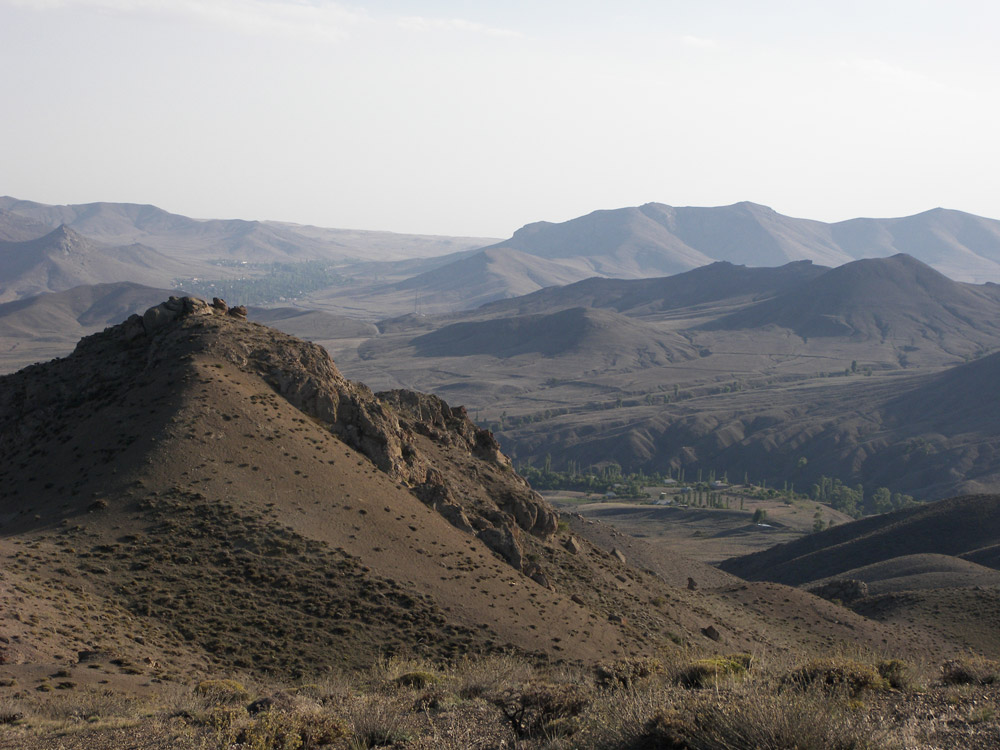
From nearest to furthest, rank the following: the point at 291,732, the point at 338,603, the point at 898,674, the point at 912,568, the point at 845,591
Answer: the point at 291,732
the point at 898,674
the point at 338,603
the point at 845,591
the point at 912,568

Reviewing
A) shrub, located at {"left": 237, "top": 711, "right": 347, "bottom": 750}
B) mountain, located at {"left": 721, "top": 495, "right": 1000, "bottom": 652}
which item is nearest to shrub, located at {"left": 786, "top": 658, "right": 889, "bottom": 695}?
shrub, located at {"left": 237, "top": 711, "right": 347, "bottom": 750}

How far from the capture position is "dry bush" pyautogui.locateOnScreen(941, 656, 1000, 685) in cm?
1662

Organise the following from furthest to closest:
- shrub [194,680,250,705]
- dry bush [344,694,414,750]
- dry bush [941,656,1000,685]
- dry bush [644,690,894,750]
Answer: shrub [194,680,250,705]
dry bush [941,656,1000,685]
dry bush [344,694,414,750]
dry bush [644,690,894,750]

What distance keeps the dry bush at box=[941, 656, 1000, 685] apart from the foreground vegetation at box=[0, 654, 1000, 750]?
0.03 metres

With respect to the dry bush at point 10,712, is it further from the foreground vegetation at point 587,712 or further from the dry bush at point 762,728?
the dry bush at point 762,728

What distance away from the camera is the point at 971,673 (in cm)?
1683

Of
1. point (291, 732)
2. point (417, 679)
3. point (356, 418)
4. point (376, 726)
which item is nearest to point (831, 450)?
point (356, 418)

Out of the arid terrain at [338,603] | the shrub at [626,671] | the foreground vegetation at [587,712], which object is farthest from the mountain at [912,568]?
the shrub at [626,671]

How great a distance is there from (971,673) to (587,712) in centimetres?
779

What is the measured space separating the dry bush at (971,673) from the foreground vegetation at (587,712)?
31 mm

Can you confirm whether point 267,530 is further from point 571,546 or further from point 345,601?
point 571,546

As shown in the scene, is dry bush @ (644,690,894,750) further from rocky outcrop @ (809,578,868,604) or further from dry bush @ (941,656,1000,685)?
rocky outcrop @ (809,578,868,604)

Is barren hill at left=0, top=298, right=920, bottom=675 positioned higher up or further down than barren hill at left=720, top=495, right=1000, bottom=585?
higher up

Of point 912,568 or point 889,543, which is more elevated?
point 912,568
